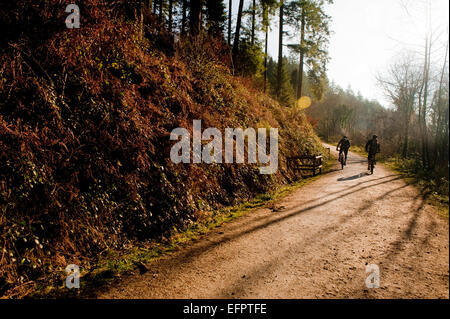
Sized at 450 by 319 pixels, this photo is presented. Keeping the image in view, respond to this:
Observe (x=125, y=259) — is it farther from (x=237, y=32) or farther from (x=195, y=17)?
(x=237, y=32)

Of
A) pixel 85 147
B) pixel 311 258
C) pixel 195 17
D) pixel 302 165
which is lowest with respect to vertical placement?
pixel 311 258

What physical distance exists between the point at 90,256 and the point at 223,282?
2.32 metres

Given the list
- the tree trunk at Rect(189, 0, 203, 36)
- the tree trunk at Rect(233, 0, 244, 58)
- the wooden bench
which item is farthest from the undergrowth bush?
the tree trunk at Rect(233, 0, 244, 58)

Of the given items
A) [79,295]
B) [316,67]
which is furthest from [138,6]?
[316,67]

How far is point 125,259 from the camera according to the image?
4.45 meters

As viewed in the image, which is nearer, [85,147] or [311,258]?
[311,258]

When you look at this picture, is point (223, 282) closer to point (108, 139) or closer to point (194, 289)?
point (194, 289)

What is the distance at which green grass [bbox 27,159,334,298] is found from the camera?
11.7 feet

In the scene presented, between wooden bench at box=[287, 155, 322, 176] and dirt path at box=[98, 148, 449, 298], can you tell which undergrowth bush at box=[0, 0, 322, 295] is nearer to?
dirt path at box=[98, 148, 449, 298]

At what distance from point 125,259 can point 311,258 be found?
3.32 m

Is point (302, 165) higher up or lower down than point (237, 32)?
lower down

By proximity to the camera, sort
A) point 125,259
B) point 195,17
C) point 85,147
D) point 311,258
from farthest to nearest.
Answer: point 195,17, point 85,147, point 311,258, point 125,259

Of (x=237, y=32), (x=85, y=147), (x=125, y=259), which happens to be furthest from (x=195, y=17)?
(x=125, y=259)

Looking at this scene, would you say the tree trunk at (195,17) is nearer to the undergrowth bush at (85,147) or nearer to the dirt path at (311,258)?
the undergrowth bush at (85,147)
